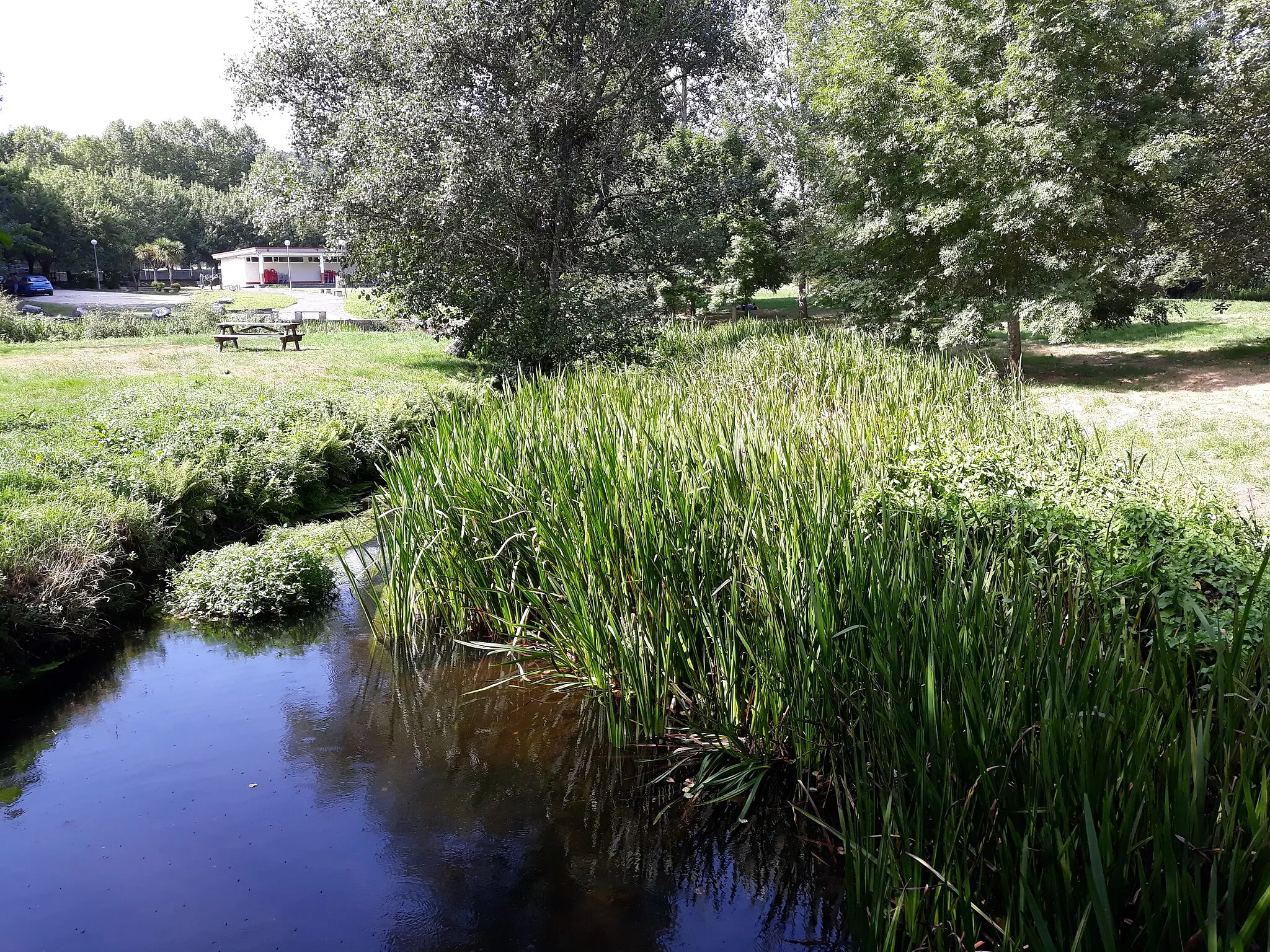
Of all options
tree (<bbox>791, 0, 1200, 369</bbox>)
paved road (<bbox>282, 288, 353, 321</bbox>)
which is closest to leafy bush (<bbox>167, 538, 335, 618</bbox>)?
tree (<bbox>791, 0, 1200, 369</bbox>)

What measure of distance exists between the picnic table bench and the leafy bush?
43.5ft

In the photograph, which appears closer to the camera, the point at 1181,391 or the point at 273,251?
the point at 1181,391

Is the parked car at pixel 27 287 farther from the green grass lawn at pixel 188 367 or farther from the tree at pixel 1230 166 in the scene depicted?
the tree at pixel 1230 166

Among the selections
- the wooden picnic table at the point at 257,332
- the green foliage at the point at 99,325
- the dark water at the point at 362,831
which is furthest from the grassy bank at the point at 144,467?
the green foliage at the point at 99,325

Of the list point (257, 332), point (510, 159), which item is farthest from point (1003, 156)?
point (257, 332)

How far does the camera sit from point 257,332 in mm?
24219

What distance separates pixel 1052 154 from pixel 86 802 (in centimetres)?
1293

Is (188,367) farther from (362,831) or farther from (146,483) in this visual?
(362,831)

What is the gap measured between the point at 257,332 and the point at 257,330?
17 centimetres

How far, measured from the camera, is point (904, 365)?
29.0 ft

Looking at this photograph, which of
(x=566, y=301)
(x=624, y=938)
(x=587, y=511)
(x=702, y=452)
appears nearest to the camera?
(x=624, y=938)

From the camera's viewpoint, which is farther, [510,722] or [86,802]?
[510,722]

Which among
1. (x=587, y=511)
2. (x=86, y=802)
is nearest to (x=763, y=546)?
(x=587, y=511)

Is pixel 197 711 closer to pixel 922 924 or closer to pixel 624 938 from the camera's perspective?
pixel 624 938
